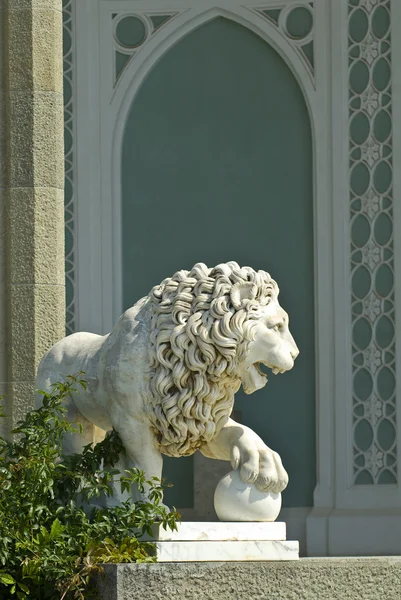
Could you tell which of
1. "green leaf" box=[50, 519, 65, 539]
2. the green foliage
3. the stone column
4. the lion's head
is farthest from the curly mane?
the stone column

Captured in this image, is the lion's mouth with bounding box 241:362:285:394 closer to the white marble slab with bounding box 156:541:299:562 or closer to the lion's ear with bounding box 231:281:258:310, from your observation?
the lion's ear with bounding box 231:281:258:310

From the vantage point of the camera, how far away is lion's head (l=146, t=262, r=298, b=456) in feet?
18.2

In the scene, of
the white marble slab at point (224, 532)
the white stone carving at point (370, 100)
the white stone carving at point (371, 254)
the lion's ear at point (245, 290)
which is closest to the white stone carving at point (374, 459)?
the white stone carving at point (371, 254)

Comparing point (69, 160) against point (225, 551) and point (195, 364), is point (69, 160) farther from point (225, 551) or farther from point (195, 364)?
point (225, 551)

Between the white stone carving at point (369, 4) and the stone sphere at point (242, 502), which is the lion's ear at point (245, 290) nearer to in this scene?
the stone sphere at point (242, 502)

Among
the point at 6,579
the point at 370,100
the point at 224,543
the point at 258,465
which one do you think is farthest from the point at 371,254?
the point at 6,579

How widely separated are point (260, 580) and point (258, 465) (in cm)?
42

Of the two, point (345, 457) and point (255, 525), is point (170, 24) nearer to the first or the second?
point (345, 457)

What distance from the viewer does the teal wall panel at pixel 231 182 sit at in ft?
36.7

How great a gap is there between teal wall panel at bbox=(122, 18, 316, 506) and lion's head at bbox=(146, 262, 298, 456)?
18.1 feet

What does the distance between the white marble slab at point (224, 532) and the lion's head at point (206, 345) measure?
12.1 inches

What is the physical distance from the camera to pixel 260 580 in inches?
214

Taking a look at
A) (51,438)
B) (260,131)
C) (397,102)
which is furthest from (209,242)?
(51,438)

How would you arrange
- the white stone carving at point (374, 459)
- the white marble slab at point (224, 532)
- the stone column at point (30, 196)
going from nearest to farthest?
the white marble slab at point (224, 532) < the stone column at point (30, 196) < the white stone carving at point (374, 459)
